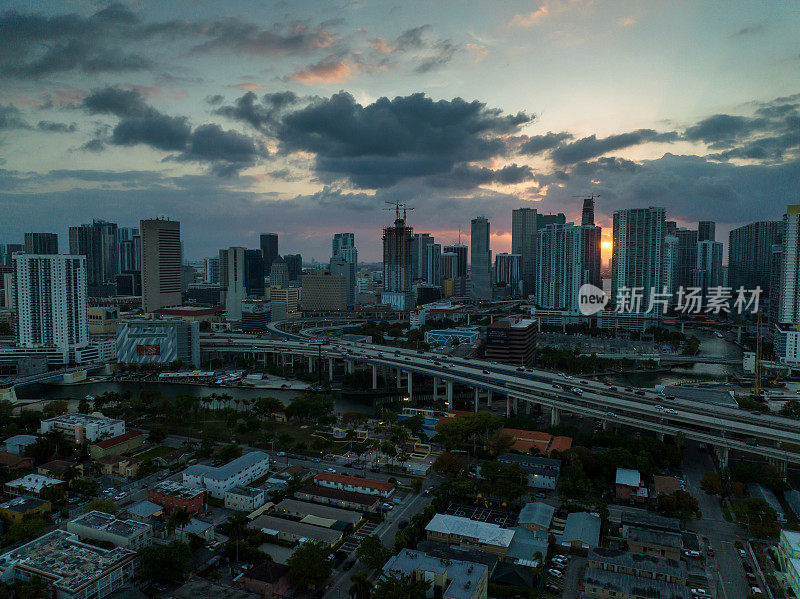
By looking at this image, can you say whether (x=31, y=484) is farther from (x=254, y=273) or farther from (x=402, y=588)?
(x=254, y=273)

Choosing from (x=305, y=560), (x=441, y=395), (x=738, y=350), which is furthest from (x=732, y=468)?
(x=738, y=350)

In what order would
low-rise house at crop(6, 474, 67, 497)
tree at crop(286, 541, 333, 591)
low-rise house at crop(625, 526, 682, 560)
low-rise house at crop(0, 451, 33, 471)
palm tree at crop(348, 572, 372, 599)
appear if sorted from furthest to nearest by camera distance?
1. low-rise house at crop(0, 451, 33, 471)
2. low-rise house at crop(6, 474, 67, 497)
3. low-rise house at crop(625, 526, 682, 560)
4. tree at crop(286, 541, 333, 591)
5. palm tree at crop(348, 572, 372, 599)

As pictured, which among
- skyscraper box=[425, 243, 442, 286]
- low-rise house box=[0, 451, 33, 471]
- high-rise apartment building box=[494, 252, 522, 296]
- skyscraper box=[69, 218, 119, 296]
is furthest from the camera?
skyscraper box=[425, 243, 442, 286]

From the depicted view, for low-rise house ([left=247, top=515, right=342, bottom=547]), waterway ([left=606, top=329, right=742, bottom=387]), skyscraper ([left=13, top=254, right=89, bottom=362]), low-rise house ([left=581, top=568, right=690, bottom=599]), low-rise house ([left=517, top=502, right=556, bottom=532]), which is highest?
skyscraper ([left=13, top=254, right=89, bottom=362])

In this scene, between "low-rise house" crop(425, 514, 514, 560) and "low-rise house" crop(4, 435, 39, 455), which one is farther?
"low-rise house" crop(4, 435, 39, 455)

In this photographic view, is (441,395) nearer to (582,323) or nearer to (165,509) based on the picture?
(165,509)

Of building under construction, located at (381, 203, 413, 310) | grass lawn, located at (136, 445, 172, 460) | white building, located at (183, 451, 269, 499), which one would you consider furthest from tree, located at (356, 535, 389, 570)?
building under construction, located at (381, 203, 413, 310)

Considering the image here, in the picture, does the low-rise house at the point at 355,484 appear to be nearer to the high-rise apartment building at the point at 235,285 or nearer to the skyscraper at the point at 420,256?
the high-rise apartment building at the point at 235,285

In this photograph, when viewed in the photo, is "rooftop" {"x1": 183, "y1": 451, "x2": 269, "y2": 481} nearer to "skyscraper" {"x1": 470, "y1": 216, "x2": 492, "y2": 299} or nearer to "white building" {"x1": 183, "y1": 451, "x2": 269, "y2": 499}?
"white building" {"x1": 183, "y1": 451, "x2": 269, "y2": 499}
